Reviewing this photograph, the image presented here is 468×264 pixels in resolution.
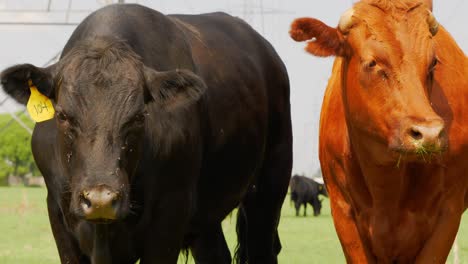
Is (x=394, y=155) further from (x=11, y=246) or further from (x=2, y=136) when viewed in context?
(x=2, y=136)

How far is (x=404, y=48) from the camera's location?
20.1ft

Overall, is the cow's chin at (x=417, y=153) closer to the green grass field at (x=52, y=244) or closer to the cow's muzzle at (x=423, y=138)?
the cow's muzzle at (x=423, y=138)

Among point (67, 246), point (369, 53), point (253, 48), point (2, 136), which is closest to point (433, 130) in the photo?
point (369, 53)

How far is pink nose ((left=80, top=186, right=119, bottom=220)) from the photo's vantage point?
18.5ft

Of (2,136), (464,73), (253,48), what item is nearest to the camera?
(464,73)

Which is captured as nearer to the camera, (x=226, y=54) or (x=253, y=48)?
(x=226, y=54)

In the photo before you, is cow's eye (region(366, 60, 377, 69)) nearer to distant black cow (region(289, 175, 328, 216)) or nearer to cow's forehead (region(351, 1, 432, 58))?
cow's forehead (region(351, 1, 432, 58))

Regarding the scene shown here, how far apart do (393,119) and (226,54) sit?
2.94 meters

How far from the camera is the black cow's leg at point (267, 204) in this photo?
961 centimetres

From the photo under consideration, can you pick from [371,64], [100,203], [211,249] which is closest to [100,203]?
[100,203]

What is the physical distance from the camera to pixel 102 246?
646 cm

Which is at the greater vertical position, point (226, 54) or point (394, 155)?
point (394, 155)

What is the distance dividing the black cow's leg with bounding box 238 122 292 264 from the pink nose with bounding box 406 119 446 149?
3882 millimetres

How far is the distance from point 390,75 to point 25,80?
2.18 m
